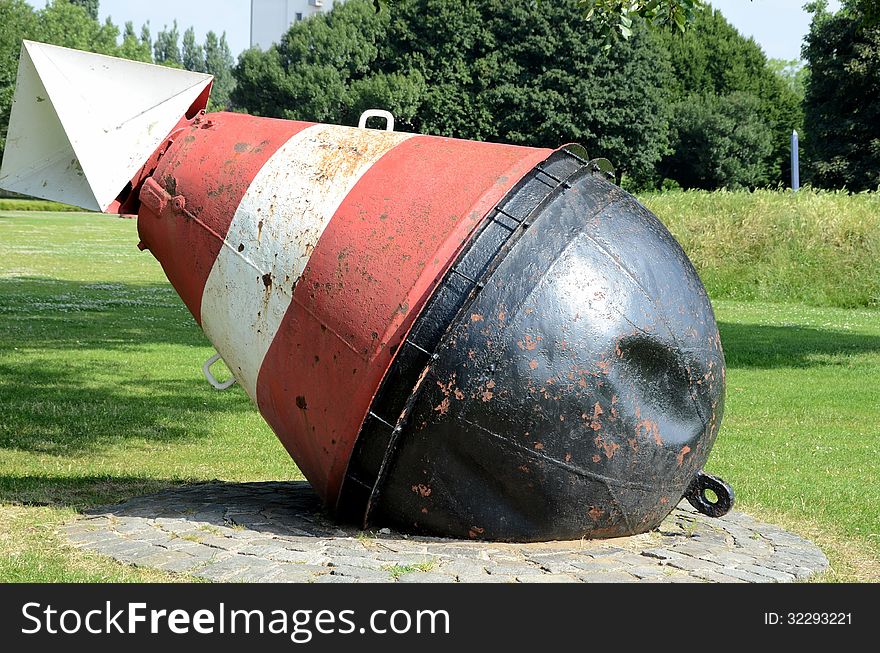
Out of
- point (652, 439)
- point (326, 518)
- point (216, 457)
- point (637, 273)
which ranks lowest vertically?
point (216, 457)

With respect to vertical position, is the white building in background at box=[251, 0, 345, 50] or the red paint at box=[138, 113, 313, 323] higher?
the white building in background at box=[251, 0, 345, 50]

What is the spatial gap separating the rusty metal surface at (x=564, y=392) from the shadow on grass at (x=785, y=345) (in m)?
9.71

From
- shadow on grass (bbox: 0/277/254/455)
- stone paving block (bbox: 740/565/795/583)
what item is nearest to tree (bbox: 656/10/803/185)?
shadow on grass (bbox: 0/277/254/455)

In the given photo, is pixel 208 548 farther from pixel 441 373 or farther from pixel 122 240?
pixel 122 240

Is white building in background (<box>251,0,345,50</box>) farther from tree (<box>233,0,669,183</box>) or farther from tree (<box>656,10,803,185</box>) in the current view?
tree (<box>656,10,803,185</box>)

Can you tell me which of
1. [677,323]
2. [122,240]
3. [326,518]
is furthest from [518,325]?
[122,240]

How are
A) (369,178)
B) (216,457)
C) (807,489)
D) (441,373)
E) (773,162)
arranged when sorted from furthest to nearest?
(773,162)
(216,457)
(807,489)
(369,178)
(441,373)

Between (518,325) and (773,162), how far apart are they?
2501 inches

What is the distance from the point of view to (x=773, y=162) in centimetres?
6469

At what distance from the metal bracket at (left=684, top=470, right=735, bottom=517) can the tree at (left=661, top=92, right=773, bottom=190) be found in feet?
184

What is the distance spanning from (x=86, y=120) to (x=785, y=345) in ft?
42.8

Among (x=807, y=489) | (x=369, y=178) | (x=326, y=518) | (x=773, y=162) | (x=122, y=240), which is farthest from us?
(x=773, y=162)

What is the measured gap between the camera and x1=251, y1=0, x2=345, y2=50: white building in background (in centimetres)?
8981

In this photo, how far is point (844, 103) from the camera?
4431 centimetres
